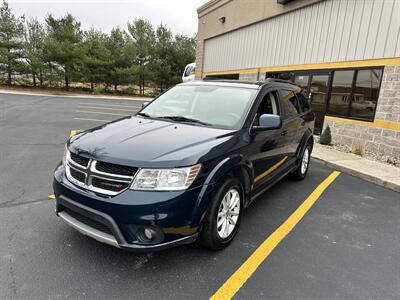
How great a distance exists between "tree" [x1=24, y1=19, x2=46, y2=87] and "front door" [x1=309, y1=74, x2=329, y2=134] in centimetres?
2328

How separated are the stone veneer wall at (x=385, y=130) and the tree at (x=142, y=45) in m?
24.8

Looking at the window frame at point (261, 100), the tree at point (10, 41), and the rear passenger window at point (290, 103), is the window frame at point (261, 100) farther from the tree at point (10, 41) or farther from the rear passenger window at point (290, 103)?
the tree at point (10, 41)

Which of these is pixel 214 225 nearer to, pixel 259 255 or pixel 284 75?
pixel 259 255

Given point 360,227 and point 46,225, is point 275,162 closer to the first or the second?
point 360,227

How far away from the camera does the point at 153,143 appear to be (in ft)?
8.48

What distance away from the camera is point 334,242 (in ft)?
10.5

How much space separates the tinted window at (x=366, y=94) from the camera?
7664 mm

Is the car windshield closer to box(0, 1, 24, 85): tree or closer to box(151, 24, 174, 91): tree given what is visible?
box(0, 1, 24, 85): tree

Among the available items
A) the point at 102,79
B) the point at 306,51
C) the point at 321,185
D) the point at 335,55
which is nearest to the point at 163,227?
the point at 321,185

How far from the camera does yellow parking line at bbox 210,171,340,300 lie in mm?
2365

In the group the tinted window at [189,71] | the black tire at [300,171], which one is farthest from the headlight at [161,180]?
the tinted window at [189,71]

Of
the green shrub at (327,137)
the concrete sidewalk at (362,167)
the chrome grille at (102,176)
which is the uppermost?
the chrome grille at (102,176)

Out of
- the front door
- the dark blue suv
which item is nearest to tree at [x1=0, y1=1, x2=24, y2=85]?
the front door

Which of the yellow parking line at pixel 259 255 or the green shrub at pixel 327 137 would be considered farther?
the green shrub at pixel 327 137
